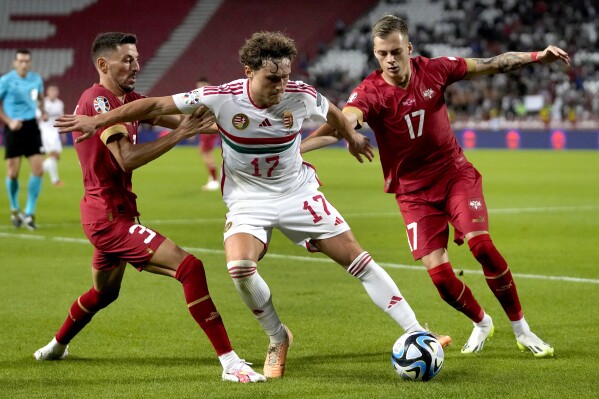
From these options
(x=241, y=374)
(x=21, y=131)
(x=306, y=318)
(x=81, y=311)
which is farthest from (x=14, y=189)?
(x=241, y=374)

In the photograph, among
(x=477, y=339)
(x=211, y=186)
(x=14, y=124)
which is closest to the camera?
(x=477, y=339)

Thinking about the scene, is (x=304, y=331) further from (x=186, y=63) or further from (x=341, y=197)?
(x=186, y=63)

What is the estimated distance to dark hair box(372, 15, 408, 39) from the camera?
7234mm

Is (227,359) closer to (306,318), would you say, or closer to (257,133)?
(257,133)

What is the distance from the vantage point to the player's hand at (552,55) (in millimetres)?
7160

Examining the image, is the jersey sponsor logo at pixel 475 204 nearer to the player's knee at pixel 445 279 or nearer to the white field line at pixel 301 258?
the player's knee at pixel 445 279

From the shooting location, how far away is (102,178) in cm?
668

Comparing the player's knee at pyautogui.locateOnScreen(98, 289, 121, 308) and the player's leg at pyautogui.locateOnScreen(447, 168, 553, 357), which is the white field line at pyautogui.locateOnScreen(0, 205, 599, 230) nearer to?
the player's knee at pyautogui.locateOnScreen(98, 289, 121, 308)

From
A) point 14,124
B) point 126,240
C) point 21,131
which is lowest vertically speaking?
point 21,131

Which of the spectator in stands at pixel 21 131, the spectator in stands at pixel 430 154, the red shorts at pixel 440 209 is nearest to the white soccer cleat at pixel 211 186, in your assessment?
the spectator in stands at pixel 21 131

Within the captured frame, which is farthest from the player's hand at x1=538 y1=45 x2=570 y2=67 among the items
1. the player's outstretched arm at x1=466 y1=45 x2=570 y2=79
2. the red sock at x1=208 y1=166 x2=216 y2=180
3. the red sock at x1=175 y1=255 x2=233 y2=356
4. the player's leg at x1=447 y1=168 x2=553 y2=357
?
the red sock at x1=208 y1=166 x2=216 y2=180

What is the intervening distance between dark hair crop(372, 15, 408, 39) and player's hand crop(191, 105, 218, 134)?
5.03 feet

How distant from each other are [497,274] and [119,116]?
109 inches

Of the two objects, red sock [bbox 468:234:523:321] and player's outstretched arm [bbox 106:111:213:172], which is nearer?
player's outstretched arm [bbox 106:111:213:172]
